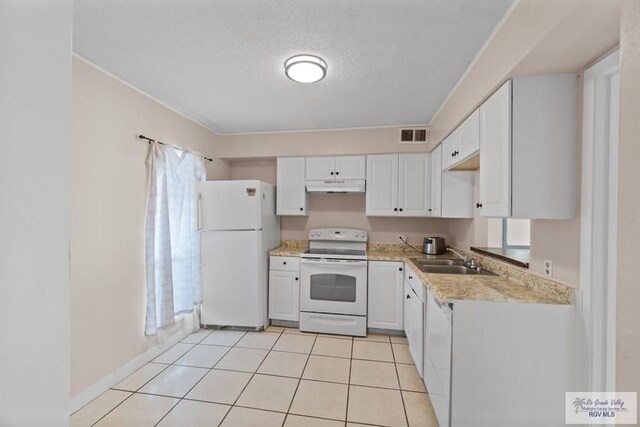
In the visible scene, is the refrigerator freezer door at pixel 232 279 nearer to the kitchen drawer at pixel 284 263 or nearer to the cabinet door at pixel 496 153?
the kitchen drawer at pixel 284 263

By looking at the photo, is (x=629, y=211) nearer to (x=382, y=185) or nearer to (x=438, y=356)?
(x=438, y=356)

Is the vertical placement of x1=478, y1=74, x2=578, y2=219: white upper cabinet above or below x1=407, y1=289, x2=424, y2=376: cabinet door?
above

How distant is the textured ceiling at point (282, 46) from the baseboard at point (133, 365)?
2303mm

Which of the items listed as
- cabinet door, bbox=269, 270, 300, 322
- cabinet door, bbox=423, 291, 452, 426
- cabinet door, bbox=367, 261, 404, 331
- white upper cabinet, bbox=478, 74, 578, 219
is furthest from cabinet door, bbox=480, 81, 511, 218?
cabinet door, bbox=269, 270, 300, 322

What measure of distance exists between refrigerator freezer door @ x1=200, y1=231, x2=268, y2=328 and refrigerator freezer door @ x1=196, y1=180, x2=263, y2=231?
0.31ft

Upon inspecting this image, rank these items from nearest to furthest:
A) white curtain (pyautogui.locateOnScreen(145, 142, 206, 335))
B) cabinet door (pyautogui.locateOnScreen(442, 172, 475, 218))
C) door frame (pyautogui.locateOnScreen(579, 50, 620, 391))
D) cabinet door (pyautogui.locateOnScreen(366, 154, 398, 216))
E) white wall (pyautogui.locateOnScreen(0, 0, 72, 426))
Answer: white wall (pyautogui.locateOnScreen(0, 0, 72, 426)), door frame (pyautogui.locateOnScreen(579, 50, 620, 391)), white curtain (pyautogui.locateOnScreen(145, 142, 206, 335)), cabinet door (pyautogui.locateOnScreen(442, 172, 475, 218)), cabinet door (pyautogui.locateOnScreen(366, 154, 398, 216))

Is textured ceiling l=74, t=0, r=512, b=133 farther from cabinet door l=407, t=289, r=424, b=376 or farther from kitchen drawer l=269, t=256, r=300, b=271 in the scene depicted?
cabinet door l=407, t=289, r=424, b=376

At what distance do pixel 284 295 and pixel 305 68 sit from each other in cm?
243

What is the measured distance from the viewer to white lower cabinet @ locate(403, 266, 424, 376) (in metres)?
2.18

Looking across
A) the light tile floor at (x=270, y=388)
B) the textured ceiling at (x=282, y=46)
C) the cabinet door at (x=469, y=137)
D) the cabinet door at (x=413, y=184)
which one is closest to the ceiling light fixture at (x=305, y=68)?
the textured ceiling at (x=282, y=46)

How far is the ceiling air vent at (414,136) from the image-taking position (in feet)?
10.7

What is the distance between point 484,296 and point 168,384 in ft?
7.78

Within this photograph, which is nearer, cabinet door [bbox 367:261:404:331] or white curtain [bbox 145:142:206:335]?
white curtain [bbox 145:142:206:335]

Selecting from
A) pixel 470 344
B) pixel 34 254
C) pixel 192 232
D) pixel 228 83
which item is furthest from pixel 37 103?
pixel 192 232
